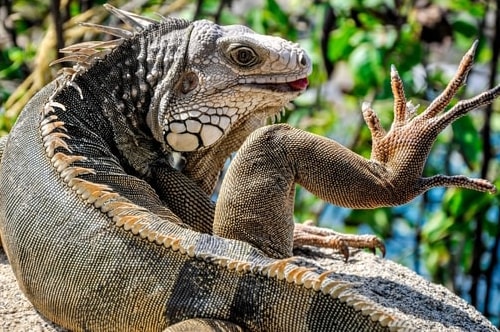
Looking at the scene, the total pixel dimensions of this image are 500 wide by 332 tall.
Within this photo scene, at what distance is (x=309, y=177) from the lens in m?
4.09

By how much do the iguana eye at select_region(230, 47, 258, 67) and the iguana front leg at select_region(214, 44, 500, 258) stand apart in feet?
1.23

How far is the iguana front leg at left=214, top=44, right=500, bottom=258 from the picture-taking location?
4.01m

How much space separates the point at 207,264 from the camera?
3430mm

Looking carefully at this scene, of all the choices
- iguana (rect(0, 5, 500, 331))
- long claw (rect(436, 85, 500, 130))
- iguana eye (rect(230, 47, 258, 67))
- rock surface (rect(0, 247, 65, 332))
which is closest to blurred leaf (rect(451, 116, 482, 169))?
iguana (rect(0, 5, 500, 331))

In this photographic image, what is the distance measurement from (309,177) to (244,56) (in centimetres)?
63

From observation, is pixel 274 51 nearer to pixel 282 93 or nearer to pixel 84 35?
pixel 282 93

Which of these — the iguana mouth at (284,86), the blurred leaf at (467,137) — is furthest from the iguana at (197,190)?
the blurred leaf at (467,137)

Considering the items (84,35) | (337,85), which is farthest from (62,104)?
(337,85)

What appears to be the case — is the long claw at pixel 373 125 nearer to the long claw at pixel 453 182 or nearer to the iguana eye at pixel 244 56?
the long claw at pixel 453 182

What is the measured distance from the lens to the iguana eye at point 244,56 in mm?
4336

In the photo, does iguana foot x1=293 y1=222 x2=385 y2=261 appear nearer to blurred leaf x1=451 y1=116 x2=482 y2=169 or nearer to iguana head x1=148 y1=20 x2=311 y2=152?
iguana head x1=148 y1=20 x2=311 y2=152

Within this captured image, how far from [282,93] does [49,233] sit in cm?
119

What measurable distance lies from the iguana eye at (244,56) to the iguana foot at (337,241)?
0.99m

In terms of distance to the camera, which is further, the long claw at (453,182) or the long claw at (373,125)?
the long claw at (373,125)
